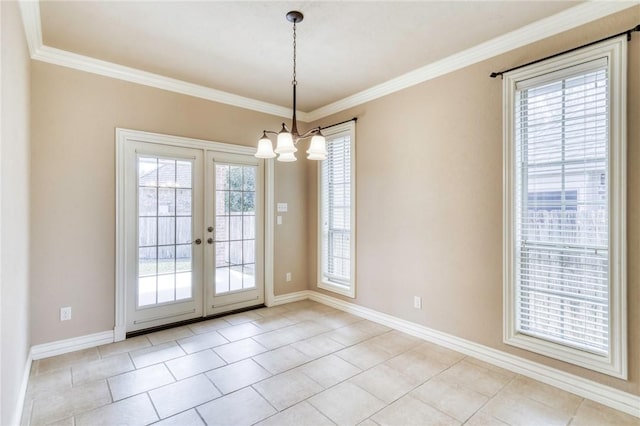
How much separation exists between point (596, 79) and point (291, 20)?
2313 mm

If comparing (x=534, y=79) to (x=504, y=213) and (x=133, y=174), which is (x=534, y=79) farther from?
(x=133, y=174)

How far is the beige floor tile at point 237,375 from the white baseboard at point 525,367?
65.9 inches

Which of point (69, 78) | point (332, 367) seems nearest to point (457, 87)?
point (332, 367)

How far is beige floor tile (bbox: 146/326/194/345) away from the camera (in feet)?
11.3

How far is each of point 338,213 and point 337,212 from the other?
25 millimetres

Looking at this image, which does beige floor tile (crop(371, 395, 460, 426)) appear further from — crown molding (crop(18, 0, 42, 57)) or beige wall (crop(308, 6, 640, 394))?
crown molding (crop(18, 0, 42, 57))

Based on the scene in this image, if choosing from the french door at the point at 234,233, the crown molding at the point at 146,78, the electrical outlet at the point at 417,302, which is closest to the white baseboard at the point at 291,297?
the french door at the point at 234,233

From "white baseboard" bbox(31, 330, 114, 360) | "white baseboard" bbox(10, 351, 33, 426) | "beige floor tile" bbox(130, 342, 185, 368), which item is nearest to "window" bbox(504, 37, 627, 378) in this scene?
"beige floor tile" bbox(130, 342, 185, 368)

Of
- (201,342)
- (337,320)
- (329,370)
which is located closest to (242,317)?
(201,342)

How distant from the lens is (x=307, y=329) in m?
3.78

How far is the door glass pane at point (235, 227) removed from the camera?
4.21 meters

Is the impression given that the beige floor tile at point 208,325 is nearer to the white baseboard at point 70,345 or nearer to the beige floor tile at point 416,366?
the white baseboard at point 70,345

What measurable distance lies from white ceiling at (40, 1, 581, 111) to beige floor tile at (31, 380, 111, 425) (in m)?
2.85

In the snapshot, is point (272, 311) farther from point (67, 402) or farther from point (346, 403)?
point (67, 402)
